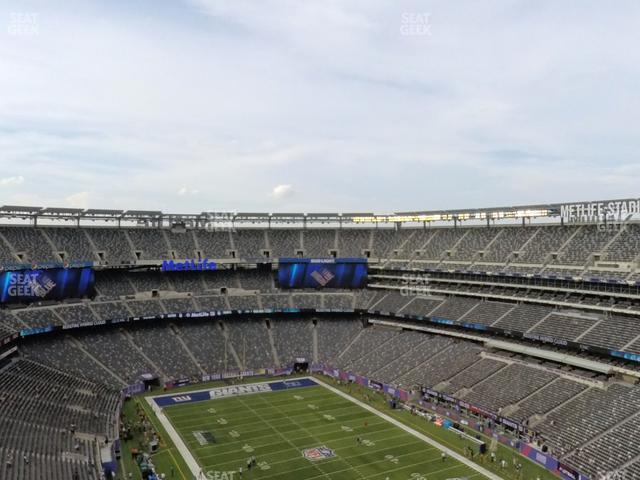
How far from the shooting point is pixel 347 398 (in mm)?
53969

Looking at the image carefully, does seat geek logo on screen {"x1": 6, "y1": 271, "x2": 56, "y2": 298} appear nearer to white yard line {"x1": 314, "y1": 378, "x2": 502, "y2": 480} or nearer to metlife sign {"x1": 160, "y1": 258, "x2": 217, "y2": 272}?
metlife sign {"x1": 160, "y1": 258, "x2": 217, "y2": 272}

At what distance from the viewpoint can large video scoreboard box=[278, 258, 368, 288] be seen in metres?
74.8

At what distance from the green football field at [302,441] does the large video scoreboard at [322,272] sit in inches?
889

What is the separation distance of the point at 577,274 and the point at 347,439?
93.0 feet

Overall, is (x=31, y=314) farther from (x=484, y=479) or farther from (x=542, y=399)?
(x=542, y=399)

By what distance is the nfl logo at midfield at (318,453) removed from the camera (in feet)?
131

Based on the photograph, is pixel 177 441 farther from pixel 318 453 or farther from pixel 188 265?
pixel 188 265

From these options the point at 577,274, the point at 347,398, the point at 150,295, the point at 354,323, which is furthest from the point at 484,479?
the point at 150,295

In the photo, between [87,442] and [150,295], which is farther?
[150,295]

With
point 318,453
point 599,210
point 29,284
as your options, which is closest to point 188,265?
point 29,284

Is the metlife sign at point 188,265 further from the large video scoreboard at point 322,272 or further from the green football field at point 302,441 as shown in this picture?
the green football field at point 302,441

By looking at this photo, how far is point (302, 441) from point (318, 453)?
9.24 feet

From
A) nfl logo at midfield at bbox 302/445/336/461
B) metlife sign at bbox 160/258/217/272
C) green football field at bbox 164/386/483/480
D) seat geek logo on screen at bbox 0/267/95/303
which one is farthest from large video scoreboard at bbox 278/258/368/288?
nfl logo at midfield at bbox 302/445/336/461

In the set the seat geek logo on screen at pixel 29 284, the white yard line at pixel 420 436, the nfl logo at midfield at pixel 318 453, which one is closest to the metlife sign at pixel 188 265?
the seat geek logo on screen at pixel 29 284
